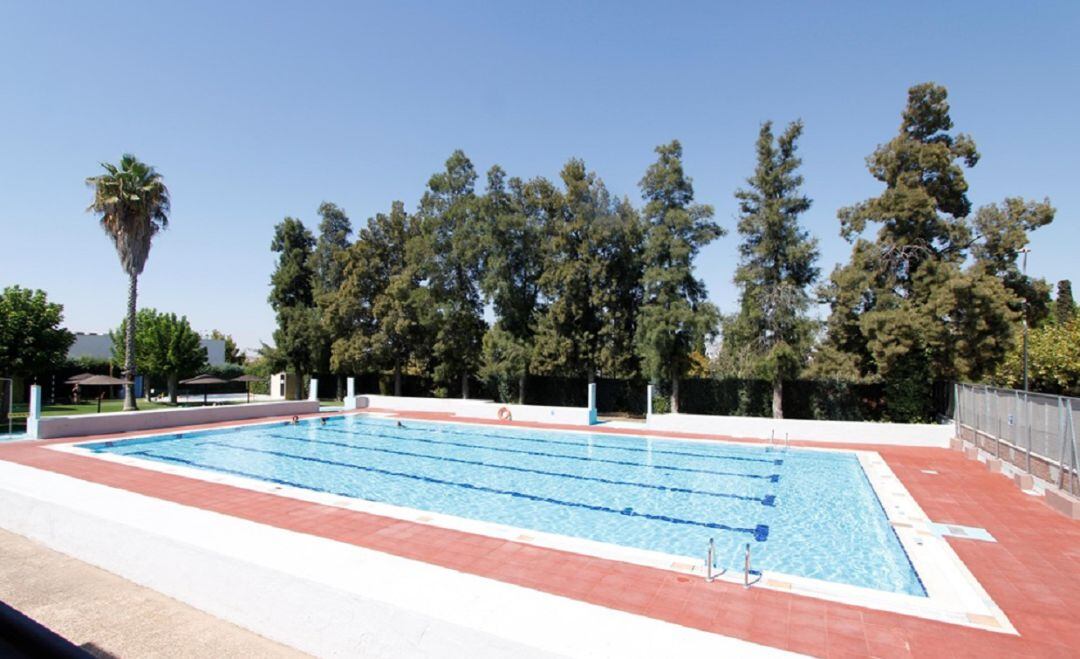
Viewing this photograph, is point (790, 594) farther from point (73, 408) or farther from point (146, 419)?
point (73, 408)

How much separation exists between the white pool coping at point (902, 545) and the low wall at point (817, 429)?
19.7ft

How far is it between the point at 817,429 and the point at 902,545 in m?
10.4

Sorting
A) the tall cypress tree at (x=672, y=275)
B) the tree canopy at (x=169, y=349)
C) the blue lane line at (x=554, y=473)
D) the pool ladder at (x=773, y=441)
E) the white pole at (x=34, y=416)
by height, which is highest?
the tall cypress tree at (x=672, y=275)

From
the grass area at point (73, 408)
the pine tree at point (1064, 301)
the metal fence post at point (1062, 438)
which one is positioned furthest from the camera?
the pine tree at point (1064, 301)

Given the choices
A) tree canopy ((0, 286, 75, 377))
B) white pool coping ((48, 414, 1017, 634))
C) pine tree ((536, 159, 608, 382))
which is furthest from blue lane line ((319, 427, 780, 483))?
tree canopy ((0, 286, 75, 377))

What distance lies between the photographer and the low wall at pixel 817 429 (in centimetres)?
1612

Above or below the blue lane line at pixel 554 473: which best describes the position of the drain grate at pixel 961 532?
above

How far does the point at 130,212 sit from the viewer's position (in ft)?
73.7

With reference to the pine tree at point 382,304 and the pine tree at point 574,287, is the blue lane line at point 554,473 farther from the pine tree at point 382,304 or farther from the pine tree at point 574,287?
the pine tree at point 382,304

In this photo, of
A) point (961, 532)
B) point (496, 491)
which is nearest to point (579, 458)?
point (496, 491)

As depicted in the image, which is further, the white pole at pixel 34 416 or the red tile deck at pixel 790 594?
the white pole at pixel 34 416

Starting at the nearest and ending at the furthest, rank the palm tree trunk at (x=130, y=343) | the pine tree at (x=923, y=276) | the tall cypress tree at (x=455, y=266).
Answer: the pine tree at (x=923, y=276), the palm tree trunk at (x=130, y=343), the tall cypress tree at (x=455, y=266)

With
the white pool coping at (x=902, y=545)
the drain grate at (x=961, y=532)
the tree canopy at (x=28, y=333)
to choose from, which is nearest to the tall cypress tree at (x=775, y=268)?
the white pool coping at (x=902, y=545)

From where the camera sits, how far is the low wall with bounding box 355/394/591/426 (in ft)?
71.8
